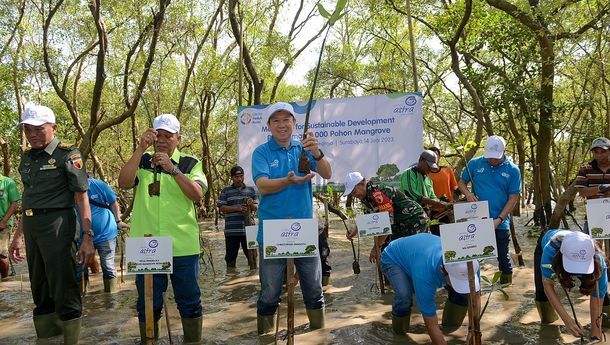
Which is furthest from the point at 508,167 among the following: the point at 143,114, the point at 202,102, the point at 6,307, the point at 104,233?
the point at 143,114

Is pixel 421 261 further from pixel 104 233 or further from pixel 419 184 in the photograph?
pixel 104 233

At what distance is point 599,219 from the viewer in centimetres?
431

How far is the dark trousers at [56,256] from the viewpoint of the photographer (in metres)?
3.88

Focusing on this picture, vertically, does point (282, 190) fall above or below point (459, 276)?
above

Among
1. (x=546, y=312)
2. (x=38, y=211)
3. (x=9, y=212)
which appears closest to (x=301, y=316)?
(x=546, y=312)

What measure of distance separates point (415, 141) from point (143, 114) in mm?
21183

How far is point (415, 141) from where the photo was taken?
23.0 ft

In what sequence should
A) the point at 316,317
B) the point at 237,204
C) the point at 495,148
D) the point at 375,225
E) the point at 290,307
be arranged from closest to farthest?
the point at 290,307 < the point at 316,317 < the point at 375,225 < the point at 495,148 < the point at 237,204

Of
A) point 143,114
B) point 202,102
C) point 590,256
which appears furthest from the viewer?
point 143,114

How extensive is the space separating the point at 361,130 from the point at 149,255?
4520 mm

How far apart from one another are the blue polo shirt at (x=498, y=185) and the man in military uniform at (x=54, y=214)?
4.09m

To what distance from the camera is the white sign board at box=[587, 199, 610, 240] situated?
14.1 feet

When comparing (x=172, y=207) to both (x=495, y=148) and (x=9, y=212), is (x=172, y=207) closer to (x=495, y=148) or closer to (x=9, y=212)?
(x=9, y=212)

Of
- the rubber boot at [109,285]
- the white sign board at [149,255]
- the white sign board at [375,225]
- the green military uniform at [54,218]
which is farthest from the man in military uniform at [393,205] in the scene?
the rubber boot at [109,285]
